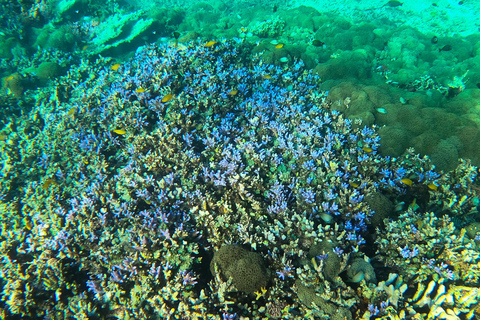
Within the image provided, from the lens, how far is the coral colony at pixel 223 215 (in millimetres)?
2908

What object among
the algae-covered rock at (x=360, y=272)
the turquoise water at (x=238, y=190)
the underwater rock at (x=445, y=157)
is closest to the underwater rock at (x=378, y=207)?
the turquoise water at (x=238, y=190)

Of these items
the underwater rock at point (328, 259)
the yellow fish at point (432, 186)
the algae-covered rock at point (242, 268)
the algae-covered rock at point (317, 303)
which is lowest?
the yellow fish at point (432, 186)

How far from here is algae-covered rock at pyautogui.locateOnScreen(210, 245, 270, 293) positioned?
2.90 m

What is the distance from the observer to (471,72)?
328 inches

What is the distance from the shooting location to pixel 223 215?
11.9 feet

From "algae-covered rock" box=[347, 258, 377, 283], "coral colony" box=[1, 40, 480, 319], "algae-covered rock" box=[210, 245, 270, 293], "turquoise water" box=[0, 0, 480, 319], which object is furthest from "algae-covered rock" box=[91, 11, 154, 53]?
"algae-covered rock" box=[347, 258, 377, 283]

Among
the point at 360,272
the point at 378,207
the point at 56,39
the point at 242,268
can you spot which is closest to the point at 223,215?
the point at 242,268

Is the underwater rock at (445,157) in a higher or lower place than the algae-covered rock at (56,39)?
lower

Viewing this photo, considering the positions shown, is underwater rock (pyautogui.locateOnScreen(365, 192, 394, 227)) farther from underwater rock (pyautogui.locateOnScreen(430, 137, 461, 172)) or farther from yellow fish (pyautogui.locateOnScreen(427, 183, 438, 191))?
underwater rock (pyautogui.locateOnScreen(430, 137, 461, 172))

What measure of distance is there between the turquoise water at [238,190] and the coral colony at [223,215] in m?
0.03

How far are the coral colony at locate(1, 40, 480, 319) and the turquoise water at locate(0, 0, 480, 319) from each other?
0.09 ft

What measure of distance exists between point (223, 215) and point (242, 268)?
3.02 feet

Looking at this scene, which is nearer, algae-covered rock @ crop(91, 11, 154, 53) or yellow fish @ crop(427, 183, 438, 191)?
yellow fish @ crop(427, 183, 438, 191)

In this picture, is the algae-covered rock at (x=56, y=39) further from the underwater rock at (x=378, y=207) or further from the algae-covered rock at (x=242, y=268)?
the underwater rock at (x=378, y=207)
